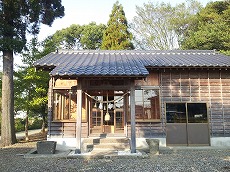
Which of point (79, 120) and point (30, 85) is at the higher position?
point (30, 85)

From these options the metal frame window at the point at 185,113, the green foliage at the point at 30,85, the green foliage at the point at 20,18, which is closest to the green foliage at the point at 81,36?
the green foliage at the point at 30,85

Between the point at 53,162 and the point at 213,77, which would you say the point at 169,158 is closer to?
the point at 53,162

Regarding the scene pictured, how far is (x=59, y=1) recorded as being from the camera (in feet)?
39.3

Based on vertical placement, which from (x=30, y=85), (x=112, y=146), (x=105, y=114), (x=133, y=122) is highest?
(x=30, y=85)

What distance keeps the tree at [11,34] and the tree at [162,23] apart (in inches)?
598

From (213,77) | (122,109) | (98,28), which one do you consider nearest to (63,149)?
(122,109)

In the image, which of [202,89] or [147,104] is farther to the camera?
[202,89]

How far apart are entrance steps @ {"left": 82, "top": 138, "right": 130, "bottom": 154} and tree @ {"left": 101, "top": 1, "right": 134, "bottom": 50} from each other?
14103 mm

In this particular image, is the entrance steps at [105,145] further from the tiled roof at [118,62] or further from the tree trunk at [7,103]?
the tree trunk at [7,103]

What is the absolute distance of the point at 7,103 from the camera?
10828 mm

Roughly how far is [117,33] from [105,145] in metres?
15.8

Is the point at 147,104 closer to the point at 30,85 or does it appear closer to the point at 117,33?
→ the point at 30,85

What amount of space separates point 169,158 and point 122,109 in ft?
12.1

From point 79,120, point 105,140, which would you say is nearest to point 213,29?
point 105,140
